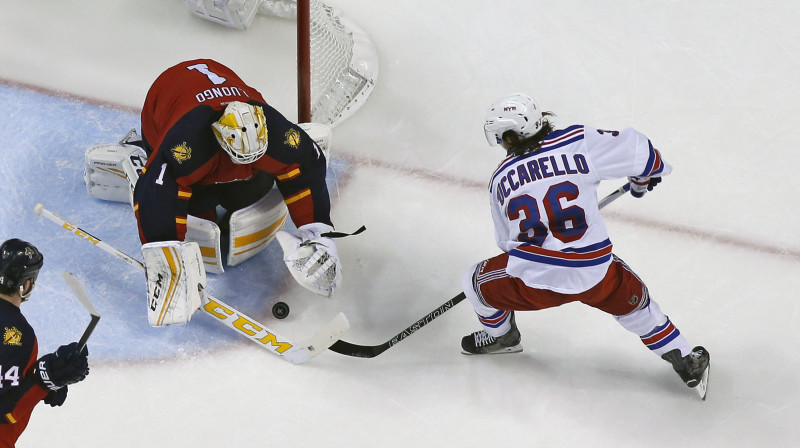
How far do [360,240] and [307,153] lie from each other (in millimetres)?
498

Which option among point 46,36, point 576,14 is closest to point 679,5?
point 576,14

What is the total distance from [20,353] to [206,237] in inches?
40.7

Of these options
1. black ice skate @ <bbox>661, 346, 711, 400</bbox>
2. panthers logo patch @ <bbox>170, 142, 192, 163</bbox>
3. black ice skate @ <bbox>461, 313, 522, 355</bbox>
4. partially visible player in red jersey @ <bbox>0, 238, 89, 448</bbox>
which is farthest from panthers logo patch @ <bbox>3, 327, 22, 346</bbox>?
black ice skate @ <bbox>661, 346, 711, 400</bbox>

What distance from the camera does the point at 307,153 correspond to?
362 centimetres

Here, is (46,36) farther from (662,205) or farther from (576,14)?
(662,205)

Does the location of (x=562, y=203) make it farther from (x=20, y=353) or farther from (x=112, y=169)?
(x=112, y=169)

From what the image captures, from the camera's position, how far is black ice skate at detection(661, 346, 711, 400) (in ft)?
11.2

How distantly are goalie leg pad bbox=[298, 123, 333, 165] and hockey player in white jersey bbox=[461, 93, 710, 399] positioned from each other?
3.25ft

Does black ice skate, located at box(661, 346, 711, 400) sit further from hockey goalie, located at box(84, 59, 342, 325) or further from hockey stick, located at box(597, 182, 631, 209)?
hockey goalie, located at box(84, 59, 342, 325)

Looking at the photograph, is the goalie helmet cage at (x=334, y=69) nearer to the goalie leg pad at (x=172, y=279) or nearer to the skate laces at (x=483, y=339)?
the goalie leg pad at (x=172, y=279)

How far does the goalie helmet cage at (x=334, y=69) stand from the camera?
4348mm

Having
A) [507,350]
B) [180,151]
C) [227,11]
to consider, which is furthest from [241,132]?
[227,11]

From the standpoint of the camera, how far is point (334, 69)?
4.48m

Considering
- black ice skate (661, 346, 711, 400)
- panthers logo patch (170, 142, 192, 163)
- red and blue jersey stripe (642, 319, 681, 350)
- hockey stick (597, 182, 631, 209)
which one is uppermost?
hockey stick (597, 182, 631, 209)
